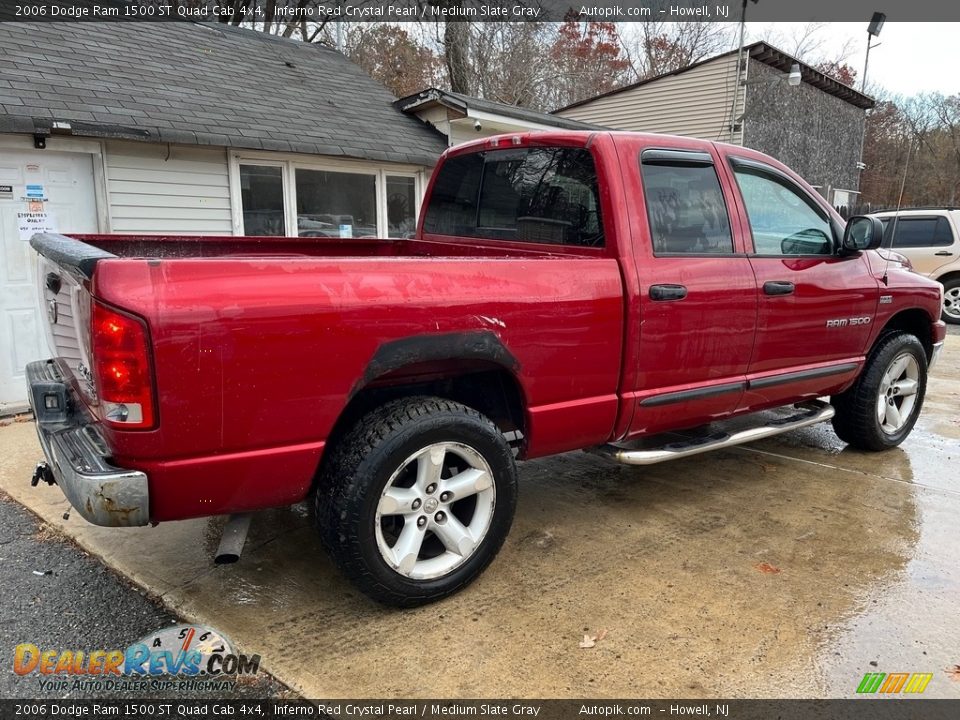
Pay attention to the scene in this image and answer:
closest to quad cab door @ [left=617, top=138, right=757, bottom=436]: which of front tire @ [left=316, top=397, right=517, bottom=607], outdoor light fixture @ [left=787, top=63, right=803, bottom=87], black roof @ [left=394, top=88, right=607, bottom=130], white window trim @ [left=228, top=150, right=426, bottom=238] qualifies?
front tire @ [left=316, top=397, right=517, bottom=607]

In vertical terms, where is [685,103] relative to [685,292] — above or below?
above

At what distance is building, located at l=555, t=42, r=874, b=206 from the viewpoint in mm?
15612

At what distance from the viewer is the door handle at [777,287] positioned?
376cm

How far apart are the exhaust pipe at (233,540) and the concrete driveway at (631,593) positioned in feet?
1.17

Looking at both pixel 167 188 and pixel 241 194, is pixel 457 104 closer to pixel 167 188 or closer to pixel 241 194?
pixel 241 194

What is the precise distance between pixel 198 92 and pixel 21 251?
281 cm

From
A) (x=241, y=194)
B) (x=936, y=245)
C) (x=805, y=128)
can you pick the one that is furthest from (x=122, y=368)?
(x=805, y=128)

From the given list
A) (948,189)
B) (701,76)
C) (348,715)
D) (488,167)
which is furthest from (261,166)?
(948,189)

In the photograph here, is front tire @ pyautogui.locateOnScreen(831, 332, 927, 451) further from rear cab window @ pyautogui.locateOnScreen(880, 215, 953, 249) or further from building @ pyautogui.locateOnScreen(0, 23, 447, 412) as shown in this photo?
rear cab window @ pyautogui.locateOnScreen(880, 215, 953, 249)

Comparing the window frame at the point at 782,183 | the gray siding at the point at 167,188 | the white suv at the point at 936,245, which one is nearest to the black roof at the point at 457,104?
the gray siding at the point at 167,188

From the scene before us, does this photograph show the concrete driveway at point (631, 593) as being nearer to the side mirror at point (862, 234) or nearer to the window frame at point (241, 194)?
the side mirror at point (862, 234)

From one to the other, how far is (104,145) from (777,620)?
6.90 metres

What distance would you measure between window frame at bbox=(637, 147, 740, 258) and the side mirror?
921 millimetres

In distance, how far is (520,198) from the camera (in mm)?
3816
